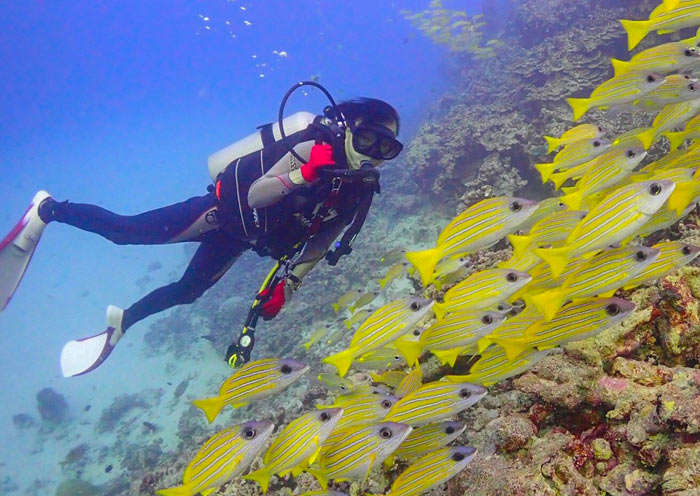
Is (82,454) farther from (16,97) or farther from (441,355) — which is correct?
(16,97)

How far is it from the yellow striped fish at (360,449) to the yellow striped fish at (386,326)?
0.43m

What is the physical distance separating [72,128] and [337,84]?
74.6m

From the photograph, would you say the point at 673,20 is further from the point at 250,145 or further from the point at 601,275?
the point at 250,145

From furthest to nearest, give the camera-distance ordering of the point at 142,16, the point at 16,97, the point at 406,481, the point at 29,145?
the point at 142,16 < the point at 16,97 < the point at 29,145 < the point at 406,481

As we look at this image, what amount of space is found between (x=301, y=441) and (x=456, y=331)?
3.65ft

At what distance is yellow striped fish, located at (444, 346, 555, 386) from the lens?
2.37m

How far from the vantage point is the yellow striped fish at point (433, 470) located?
2.11m

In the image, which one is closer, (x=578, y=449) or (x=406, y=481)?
(x=406, y=481)

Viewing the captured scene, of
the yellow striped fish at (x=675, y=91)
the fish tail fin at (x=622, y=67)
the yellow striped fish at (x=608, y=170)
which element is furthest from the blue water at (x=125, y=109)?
the yellow striped fish at (x=675, y=91)

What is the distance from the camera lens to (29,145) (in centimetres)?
8850

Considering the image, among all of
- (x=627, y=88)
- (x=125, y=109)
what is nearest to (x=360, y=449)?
(x=627, y=88)

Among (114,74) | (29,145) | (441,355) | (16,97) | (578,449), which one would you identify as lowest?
(578,449)

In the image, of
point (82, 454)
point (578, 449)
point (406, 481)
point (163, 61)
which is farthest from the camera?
point (163, 61)

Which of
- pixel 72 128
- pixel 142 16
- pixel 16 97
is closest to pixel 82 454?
pixel 72 128
